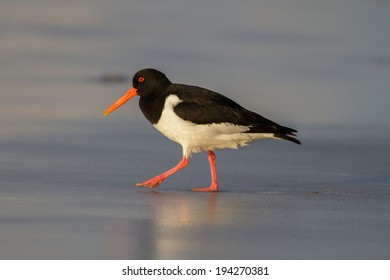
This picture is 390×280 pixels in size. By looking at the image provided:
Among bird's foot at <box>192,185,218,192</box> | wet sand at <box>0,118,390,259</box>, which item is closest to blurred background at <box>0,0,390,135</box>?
wet sand at <box>0,118,390,259</box>

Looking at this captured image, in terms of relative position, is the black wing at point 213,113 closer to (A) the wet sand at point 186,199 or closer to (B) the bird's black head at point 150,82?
(B) the bird's black head at point 150,82

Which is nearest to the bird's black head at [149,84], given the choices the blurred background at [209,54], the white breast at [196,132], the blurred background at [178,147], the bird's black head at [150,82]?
the bird's black head at [150,82]

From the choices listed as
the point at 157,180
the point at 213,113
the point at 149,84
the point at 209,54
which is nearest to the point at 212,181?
the point at 157,180

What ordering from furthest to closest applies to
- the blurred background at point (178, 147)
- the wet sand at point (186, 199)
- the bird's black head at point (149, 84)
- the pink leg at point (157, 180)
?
the bird's black head at point (149, 84) < the pink leg at point (157, 180) < the blurred background at point (178, 147) < the wet sand at point (186, 199)

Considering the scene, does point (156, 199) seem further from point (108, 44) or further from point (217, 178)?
point (108, 44)

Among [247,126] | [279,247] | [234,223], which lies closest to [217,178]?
[247,126]

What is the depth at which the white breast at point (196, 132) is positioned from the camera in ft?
33.0

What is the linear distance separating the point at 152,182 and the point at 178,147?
2300mm

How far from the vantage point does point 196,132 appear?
10.1m

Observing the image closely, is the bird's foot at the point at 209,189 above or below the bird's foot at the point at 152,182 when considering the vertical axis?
below

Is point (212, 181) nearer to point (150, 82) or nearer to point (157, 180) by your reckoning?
point (157, 180)

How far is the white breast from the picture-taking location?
1006 centimetres

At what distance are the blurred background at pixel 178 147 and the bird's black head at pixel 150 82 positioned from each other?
773 millimetres

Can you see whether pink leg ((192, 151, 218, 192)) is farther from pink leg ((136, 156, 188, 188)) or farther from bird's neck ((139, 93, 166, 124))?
bird's neck ((139, 93, 166, 124))
